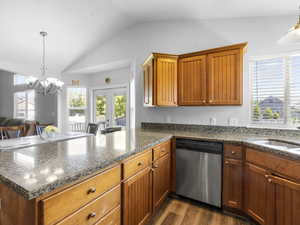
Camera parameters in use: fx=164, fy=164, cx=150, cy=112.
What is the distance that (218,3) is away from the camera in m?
2.35

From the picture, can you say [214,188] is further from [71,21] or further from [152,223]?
[71,21]

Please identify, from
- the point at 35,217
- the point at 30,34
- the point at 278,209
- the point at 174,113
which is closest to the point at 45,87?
the point at 30,34

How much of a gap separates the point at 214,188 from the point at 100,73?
15.8 feet

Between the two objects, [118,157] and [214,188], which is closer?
[118,157]

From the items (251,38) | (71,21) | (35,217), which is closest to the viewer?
(35,217)

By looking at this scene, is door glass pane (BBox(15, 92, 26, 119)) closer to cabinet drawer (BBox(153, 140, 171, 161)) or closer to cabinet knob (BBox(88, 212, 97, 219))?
cabinet drawer (BBox(153, 140, 171, 161))

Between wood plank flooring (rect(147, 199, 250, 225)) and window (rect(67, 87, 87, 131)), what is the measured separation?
174 inches

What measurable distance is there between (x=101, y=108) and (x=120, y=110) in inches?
32.4

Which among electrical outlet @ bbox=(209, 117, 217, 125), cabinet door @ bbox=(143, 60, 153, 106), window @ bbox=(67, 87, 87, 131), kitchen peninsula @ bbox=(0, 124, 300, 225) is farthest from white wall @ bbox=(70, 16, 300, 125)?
window @ bbox=(67, 87, 87, 131)

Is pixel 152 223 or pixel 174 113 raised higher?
pixel 174 113

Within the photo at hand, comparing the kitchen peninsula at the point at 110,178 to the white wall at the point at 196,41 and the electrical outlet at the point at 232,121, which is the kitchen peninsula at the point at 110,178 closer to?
the electrical outlet at the point at 232,121

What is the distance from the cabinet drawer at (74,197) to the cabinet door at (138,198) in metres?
0.24

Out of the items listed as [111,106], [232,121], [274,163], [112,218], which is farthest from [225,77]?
[111,106]

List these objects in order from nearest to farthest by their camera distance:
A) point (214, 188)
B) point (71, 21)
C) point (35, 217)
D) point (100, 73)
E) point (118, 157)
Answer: point (35, 217), point (118, 157), point (214, 188), point (71, 21), point (100, 73)
